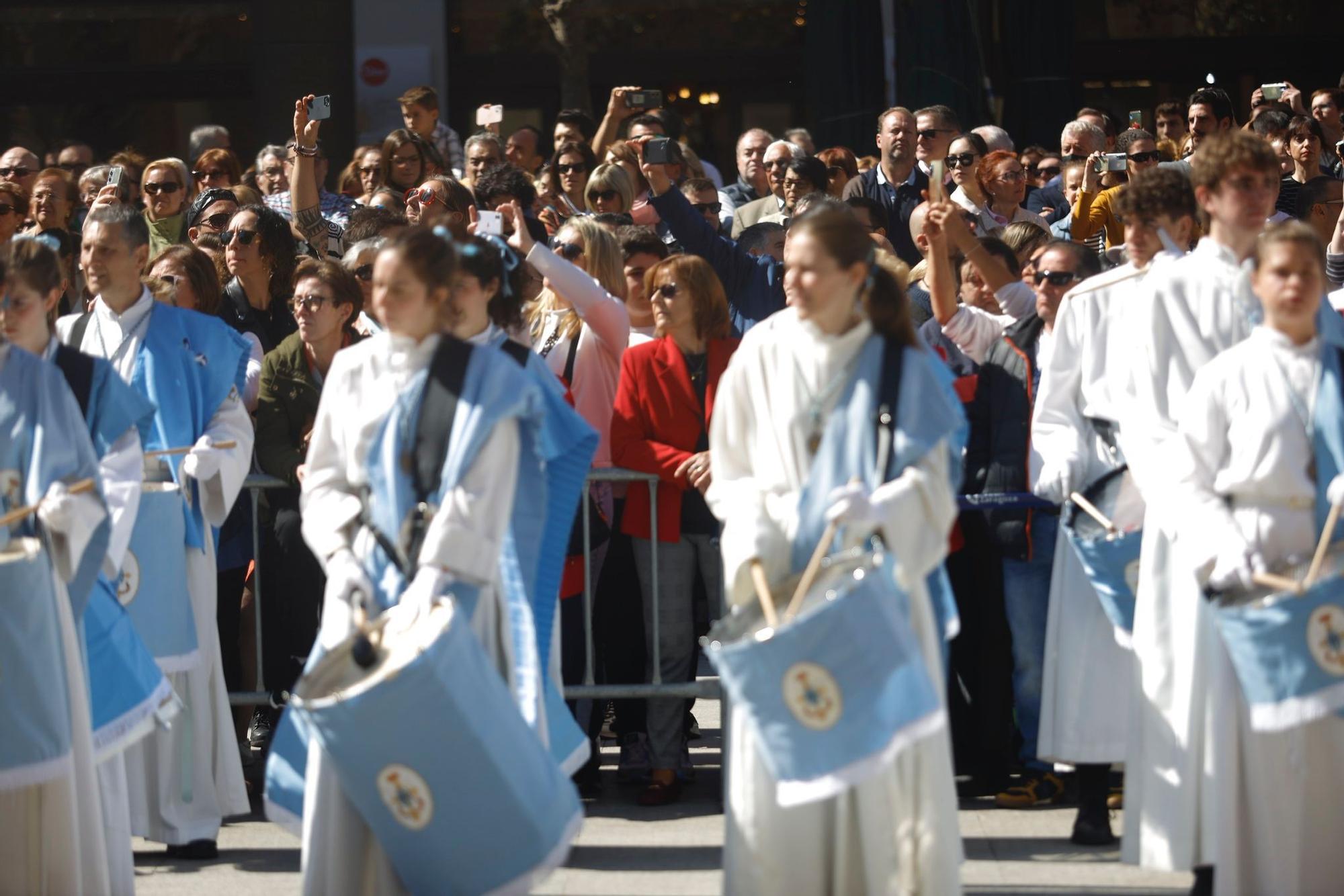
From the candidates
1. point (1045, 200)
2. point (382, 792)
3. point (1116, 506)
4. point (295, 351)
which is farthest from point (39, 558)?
point (1045, 200)

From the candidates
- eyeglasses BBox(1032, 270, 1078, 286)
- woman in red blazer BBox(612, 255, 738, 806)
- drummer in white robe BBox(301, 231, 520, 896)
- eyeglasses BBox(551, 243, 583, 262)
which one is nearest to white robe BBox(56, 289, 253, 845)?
woman in red blazer BBox(612, 255, 738, 806)

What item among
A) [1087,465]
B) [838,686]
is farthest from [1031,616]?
[838,686]

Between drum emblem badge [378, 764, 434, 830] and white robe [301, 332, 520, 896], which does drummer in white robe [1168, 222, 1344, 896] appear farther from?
drum emblem badge [378, 764, 434, 830]

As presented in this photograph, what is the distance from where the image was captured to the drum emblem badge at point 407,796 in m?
4.98

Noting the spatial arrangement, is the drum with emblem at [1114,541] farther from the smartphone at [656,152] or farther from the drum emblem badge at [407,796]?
the smartphone at [656,152]

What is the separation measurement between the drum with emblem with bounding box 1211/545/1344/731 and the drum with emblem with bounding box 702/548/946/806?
2.82 ft

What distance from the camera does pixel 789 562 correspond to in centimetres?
517

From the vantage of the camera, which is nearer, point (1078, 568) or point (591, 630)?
point (1078, 568)

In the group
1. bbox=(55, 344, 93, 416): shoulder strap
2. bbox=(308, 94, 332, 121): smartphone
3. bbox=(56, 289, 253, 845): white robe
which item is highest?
bbox=(308, 94, 332, 121): smartphone

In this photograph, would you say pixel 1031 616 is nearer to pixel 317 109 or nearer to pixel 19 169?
pixel 317 109

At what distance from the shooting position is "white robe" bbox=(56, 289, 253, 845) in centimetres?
681

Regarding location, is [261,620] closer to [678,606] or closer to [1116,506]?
[678,606]

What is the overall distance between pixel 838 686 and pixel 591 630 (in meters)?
2.79

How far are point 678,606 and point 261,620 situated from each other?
1513mm
